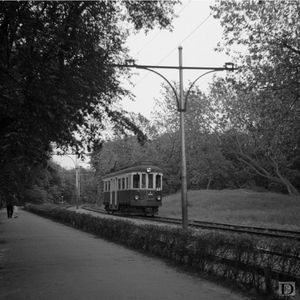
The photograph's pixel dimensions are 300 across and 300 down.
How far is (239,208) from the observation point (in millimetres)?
34844

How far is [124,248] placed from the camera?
13.8 m

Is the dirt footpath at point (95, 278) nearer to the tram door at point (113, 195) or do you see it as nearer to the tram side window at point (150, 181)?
the tram side window at point (150, 181)

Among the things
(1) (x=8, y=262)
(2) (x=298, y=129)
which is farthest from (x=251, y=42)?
(1) (x=8, y=262)

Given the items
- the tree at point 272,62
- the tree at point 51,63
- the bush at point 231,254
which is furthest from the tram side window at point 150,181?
the tree at point 51,63

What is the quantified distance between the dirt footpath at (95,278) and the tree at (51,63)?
2.60 meters

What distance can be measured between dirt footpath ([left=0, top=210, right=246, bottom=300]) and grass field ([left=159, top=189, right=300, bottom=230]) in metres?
14.7

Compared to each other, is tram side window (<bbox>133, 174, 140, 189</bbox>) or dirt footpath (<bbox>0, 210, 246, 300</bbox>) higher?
tram side window (<bbox>133, 174, 140, 189</bbox>)

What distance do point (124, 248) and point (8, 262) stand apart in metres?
3.89

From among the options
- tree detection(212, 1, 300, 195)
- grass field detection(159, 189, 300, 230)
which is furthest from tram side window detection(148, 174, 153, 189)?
tree detection(212, 1, 300, 195)

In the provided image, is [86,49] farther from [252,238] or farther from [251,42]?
[251,42]

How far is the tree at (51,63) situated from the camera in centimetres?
838

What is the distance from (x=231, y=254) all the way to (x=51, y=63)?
519cm

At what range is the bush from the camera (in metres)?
6.73

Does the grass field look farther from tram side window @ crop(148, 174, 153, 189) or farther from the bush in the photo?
the bush
